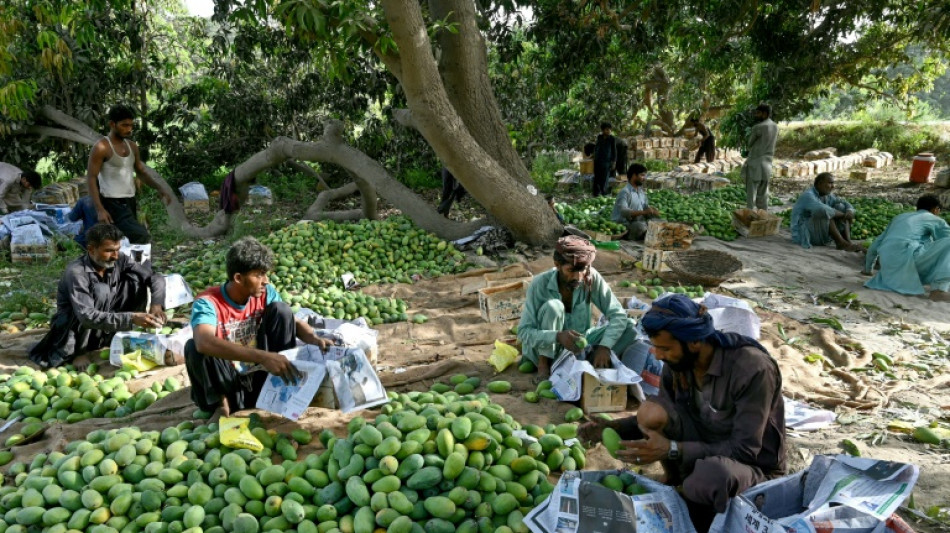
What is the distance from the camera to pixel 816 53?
9539 millimetres

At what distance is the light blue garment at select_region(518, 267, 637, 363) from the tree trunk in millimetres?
3008

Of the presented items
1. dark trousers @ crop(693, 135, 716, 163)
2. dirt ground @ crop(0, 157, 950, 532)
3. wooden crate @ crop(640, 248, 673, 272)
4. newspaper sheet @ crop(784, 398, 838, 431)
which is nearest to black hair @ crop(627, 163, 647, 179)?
dirt ground @ crop(0, 157, 950, 532)

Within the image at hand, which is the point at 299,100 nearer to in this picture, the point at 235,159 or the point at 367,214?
the point at 235,159

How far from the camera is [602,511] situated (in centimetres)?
229

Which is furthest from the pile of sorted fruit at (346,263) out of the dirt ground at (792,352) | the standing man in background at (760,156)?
the standing man in background at (760,156)

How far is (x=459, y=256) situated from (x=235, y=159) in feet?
23.1

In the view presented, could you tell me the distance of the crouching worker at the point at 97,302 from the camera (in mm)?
4090

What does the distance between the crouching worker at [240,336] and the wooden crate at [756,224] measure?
6422 mm

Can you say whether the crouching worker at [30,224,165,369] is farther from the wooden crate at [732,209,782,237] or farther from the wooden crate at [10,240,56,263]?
the wooden crate at [732,209,782,237]

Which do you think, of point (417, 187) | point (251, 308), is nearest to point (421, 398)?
point (251, 308)

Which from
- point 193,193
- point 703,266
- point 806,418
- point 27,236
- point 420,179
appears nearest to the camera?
point 806,418

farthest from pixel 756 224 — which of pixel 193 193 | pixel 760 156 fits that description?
pixel 193 193

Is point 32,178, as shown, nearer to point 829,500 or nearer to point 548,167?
point 548,167

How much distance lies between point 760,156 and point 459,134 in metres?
4.86
